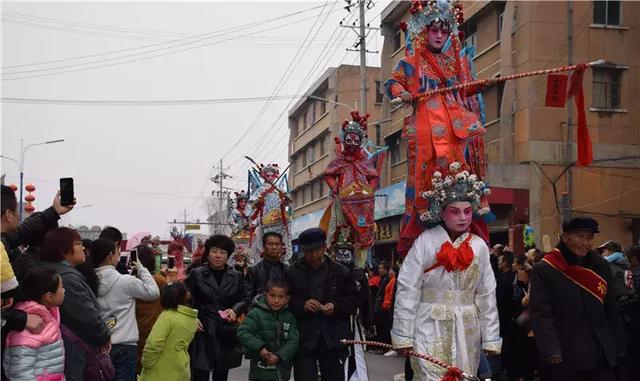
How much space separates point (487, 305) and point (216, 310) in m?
2.90

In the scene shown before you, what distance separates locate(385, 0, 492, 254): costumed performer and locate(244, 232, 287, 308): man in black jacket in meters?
1.59

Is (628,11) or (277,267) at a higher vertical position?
(628,11)

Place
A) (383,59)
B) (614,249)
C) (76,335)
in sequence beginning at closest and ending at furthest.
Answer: (76,335) < (614,249) < (383,59)

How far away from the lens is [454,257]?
6.23 metres

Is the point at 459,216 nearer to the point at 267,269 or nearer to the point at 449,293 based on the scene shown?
the point at 449,293

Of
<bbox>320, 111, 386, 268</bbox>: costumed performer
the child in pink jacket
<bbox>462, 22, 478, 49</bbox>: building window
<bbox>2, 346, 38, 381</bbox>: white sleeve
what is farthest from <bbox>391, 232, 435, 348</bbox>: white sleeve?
<bbox>462, 22, 478, 49</bbox>: building window

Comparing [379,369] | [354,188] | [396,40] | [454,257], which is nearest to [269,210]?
[379,369]

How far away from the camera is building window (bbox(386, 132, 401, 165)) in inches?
1290

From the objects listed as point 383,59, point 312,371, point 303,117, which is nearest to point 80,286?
point 312,371

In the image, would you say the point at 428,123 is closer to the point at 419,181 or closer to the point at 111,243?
the point at 419,181

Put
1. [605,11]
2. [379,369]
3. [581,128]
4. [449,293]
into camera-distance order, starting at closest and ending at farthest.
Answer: [449,293]
[581,128]
[379,369]
[605,11]

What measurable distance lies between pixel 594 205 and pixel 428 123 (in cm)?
1655

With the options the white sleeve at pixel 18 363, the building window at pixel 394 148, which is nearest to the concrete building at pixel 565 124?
the building window at pixel 394 148

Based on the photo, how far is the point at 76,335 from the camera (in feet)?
19.3
